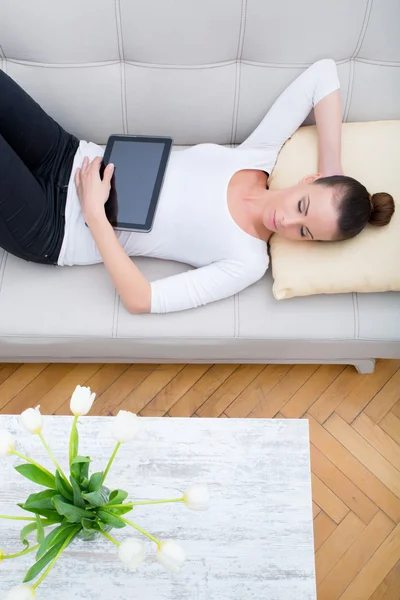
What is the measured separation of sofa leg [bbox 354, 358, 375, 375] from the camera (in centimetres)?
155

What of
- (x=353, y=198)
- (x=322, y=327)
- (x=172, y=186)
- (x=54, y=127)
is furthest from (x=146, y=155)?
(x=322, y=327)

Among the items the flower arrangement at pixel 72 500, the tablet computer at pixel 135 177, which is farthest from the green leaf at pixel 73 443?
the tablet computer at pixel 135 177

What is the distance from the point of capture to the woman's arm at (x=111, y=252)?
4.07ft

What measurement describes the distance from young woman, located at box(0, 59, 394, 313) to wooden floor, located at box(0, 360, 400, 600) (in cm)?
46

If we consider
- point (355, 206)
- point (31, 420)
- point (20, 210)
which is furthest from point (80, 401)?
point (355, 206)

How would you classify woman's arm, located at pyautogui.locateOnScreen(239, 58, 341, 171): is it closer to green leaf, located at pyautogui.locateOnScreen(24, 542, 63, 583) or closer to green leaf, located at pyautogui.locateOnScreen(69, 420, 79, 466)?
green leaf, located at pyautogui.locateOnScreen(69, 420, 79, 466)

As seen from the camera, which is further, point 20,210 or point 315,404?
point 315,404

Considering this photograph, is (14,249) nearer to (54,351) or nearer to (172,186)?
(54,351)

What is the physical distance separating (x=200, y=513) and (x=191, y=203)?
0.74m

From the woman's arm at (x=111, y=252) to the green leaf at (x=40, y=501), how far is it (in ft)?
1.74

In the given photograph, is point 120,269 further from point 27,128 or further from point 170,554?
point 170,554

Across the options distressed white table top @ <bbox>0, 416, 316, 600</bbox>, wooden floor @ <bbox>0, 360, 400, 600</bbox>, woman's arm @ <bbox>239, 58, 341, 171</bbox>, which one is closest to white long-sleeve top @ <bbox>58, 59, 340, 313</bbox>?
woman's arm @ <bbox>239, 58, 341, 171</bbox>

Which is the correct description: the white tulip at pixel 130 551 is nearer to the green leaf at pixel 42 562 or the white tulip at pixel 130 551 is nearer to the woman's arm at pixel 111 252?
the green leaf at pixel 42 562

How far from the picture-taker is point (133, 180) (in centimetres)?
132
